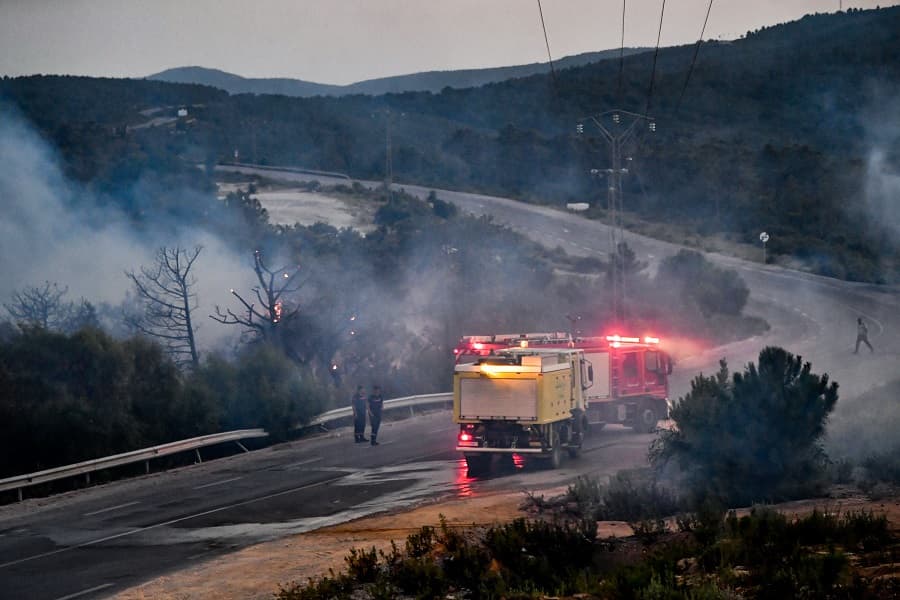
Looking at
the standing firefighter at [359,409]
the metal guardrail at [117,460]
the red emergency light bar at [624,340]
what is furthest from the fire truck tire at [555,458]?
the metal guardrail at [117,460]

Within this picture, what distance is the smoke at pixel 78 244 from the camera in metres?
48.4

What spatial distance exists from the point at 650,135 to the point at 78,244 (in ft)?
249

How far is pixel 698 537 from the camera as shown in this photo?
43.5 feet

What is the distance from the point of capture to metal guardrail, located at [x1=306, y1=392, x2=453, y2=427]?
32050 millimetres

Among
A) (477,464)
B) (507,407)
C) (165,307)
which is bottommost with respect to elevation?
(477,464)

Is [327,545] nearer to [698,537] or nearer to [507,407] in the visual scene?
[698,537]

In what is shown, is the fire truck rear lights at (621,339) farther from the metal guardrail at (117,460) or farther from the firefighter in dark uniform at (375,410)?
the metal guardrail at (117,460)

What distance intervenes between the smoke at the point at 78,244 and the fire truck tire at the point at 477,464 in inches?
979

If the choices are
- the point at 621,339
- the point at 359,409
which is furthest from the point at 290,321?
the point at 621,339

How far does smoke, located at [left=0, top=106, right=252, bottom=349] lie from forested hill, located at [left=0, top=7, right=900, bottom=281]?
5.67 m

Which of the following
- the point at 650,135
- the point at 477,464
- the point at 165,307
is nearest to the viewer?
the point at 477,464

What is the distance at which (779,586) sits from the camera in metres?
10.5

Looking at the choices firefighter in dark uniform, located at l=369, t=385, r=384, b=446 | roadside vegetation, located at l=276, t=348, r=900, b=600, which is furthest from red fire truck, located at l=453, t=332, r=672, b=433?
roadside vegetation, located at l=276, t=348, r=900, b=600

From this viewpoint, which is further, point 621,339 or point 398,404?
point 398,404
